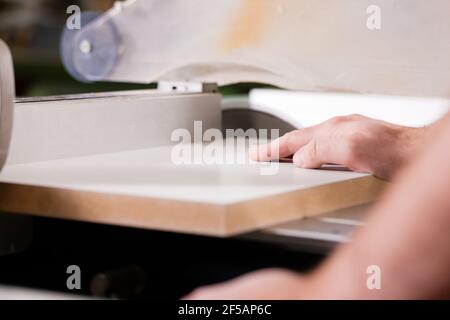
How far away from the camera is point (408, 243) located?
1.60 ft

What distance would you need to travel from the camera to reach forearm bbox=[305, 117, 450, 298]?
18.9 inches

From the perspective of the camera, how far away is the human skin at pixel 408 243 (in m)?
0.48

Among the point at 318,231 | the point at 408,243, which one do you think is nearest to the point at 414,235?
the point at 408,243

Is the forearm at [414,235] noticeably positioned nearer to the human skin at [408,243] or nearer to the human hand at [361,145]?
the human skin at [408,243]

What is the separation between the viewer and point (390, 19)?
4.63ft

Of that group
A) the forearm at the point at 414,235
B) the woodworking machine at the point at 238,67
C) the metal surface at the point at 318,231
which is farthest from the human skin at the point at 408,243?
the woodworking machine at the point at 238,67

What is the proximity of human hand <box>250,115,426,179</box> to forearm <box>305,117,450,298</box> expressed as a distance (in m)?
0.56

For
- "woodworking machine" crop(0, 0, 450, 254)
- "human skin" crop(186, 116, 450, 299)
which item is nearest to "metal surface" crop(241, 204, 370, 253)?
"woodworking machine" crop(0, 0, 450, 254)

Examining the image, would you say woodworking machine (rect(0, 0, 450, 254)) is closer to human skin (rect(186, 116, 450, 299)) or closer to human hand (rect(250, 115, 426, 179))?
human hand (rect(250, 115, 426, 179))

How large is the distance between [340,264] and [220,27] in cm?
105
